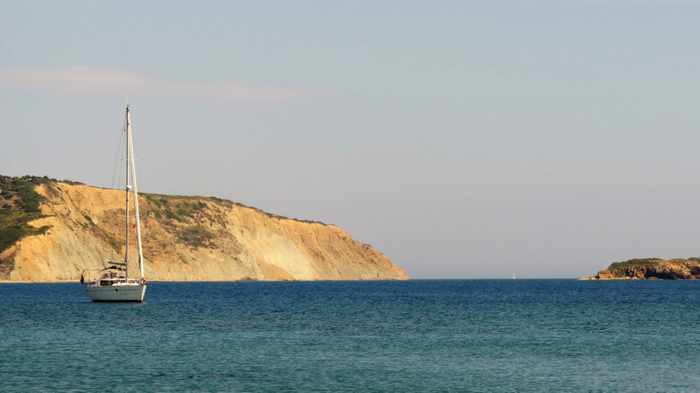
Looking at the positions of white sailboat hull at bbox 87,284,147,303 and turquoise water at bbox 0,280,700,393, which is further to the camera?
white sailboat hull at bbox 87,284,147,303

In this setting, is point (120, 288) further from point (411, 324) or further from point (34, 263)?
point (34, 263)

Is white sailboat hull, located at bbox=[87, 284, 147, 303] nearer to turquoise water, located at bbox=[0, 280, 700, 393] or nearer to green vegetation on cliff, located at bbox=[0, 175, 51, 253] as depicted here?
turquoise water, located at bbox=[0, 280, 700, 393]

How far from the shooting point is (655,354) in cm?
5581

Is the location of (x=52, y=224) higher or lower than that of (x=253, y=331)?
higher

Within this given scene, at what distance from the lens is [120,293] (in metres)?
103

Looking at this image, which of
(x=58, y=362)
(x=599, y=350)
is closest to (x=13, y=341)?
(x=58, y=362)

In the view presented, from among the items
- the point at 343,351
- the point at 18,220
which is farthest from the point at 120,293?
Result: the point at 18,220

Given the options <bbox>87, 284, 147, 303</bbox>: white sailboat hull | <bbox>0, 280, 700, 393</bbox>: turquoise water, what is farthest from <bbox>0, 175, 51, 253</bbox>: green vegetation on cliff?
<bbox>0, 280, 700, 393</bbox>: turquoise water

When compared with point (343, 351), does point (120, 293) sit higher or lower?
higher

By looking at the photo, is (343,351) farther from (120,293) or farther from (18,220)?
(18,220)

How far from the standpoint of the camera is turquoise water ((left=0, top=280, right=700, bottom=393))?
142 ft

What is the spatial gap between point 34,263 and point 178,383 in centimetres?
14253

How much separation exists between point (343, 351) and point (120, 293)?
51542 millimetres

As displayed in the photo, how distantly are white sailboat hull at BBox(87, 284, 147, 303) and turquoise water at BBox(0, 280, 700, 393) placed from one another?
6.97 metres
